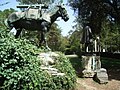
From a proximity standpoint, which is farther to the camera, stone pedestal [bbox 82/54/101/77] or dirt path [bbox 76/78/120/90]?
stone pedestal [bbox 82/54/101/77]

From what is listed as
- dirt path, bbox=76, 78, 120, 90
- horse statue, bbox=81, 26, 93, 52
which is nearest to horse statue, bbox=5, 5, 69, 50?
dirt path, bbox=76, 78, 120, 90

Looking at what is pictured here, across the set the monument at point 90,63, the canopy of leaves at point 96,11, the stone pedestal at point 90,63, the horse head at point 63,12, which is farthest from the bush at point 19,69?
the canopy of leaves at point 96,11

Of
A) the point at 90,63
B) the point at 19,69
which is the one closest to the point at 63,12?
the point at 90,63

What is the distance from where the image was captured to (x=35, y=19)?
1329 centimetres

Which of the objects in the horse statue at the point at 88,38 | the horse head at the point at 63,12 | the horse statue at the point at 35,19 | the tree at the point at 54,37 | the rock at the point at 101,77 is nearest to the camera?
the horse statue at the point at 35,19

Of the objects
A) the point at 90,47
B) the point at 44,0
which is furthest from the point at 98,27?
the point at 44,0

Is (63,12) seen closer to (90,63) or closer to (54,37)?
(90,63)

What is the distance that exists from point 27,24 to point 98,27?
1083 cm

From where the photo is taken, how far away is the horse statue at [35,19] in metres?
13.3

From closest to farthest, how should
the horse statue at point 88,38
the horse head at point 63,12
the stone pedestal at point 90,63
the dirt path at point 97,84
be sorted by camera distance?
1. the horse head at point 63,12
2. the dirt path at point 97,84
3. the stone pedestal at point 90,63
4. the horse statue at point 88,38

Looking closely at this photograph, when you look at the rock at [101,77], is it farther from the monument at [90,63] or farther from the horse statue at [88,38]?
the horse statue at [88,38]

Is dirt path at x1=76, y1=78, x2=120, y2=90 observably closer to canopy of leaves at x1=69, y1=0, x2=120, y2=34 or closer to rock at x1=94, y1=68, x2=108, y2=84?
rock at x1=94, y1=68, x2=108, y2=84

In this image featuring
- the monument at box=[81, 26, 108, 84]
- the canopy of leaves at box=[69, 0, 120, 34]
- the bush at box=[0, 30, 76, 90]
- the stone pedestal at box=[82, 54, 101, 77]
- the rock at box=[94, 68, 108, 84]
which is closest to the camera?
the bush at box=[0, 30, 76, 90]

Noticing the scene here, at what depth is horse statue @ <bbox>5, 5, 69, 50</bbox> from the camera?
13266 mm
